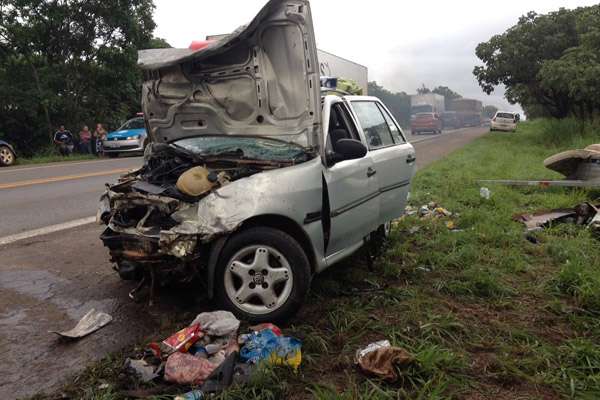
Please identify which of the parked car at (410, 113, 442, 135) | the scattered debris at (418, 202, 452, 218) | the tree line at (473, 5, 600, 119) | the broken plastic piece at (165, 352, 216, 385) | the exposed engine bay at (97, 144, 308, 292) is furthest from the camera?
the parked car at (410, 113, 442, 135)

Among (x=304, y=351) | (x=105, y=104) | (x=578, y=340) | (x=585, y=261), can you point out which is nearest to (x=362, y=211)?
(x=304, y=351)

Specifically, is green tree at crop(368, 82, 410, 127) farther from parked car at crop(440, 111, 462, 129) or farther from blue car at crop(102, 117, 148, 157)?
blue car at crop(102, 117, 148, 157)

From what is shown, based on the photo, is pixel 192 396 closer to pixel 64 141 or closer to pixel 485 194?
pixel 485 194

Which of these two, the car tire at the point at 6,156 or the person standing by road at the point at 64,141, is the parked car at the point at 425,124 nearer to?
the person standing by road at the point at 64,141

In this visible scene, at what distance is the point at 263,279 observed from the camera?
3.29 m

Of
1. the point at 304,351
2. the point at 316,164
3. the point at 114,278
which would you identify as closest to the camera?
the point at 304,351

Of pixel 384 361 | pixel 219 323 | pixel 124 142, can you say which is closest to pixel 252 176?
pixel 219 323

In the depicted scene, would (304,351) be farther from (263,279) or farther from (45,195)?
(45,195)

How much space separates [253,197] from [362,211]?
1.29 m

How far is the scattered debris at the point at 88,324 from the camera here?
329cm

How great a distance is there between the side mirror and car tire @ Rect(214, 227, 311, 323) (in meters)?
0.87

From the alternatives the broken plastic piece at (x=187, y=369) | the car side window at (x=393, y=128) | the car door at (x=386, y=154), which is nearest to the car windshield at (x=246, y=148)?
the car door at (x=386, y=154)

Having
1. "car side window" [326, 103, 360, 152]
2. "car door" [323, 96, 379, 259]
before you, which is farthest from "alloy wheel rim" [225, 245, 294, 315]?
"car side window" [326, 103, 360, 152]

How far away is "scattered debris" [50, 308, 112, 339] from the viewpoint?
10.8 ft
